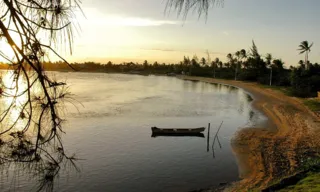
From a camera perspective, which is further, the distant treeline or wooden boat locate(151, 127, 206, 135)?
the distant treeline

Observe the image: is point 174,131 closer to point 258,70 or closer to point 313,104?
point 313,104

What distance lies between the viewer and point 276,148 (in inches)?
924

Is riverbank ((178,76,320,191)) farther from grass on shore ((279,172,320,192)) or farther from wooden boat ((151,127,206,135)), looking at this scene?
wooden boat ((151,127,206,135))

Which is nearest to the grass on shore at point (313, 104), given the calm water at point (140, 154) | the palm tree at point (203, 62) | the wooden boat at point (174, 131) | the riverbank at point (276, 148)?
the riverbank at point (276, 148)

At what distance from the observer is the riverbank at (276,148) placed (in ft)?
56.8

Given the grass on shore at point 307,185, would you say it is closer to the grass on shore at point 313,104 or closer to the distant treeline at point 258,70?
the distant treeline at point 258,70

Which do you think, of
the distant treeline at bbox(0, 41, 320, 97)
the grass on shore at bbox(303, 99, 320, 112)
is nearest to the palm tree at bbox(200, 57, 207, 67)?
the distant treeline at bbox(0, 41, 320, 97)

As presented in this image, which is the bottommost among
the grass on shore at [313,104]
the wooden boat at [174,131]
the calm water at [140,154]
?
the calm water at [140,154]

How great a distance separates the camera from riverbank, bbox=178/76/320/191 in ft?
56.8

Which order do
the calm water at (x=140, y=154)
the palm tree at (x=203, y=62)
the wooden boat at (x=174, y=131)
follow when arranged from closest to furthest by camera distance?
the calm water at (x=140, y=154)
the wooden boat at (x=174, y=131)
the palm tree at (x=203, y=62)

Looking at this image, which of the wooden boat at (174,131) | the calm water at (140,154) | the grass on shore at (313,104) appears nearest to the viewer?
the calm water at (140,154)

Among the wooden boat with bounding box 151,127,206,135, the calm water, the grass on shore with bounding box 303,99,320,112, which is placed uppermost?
the grass on shore with bounding box 303,99,320,112

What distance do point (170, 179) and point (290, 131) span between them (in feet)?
53.9

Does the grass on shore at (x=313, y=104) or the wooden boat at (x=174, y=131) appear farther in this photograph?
the grass on shore at (x=313, y=104)
